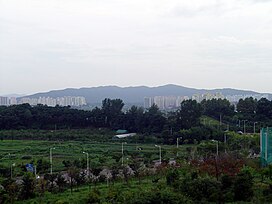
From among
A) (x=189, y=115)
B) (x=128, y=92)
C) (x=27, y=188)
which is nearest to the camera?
(x=27, y=188)

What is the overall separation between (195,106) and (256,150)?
31.4ft

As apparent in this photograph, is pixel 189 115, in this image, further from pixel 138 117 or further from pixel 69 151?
pixel 69 151

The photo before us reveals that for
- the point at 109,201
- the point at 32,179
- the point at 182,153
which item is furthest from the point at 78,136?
the point at 109,201

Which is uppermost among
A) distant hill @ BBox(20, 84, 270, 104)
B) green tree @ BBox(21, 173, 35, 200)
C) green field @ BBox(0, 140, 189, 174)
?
distant hill @ BBox(20, 84, 270, 104)

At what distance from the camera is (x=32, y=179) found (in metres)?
12.9

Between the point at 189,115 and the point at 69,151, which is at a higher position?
the point at 189,115

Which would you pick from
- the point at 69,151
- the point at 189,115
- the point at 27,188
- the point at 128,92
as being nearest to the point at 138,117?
the point at 189,115

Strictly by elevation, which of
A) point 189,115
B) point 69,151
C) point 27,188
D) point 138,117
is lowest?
point 69,151

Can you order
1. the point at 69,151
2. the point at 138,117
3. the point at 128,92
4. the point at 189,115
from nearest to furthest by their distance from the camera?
the point at 69,151 → the point at 189,115 → the point at 138,117 → the point at 128,92

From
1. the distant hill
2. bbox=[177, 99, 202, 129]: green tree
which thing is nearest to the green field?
bbox=[177, 99, 202, 129]: green tree

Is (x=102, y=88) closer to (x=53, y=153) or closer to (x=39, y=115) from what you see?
(x=39, y=115)

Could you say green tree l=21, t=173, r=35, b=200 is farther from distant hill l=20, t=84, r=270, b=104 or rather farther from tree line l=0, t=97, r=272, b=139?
distant hill l=20, t=84, r=270, b=104

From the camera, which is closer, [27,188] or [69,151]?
[27,188]

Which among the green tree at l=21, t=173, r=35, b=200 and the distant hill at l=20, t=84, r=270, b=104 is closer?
the green tree at l=21, t=173, r=35, b=200
